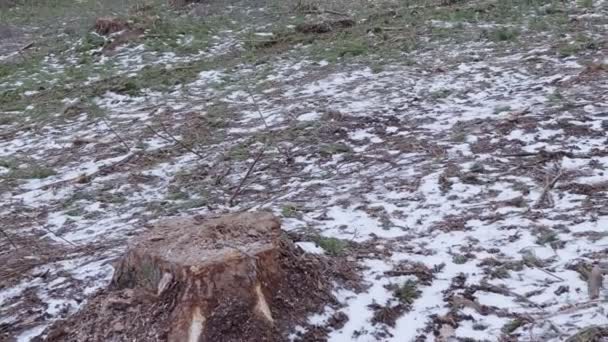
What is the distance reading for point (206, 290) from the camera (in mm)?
3090

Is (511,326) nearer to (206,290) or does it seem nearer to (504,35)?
(206,290)

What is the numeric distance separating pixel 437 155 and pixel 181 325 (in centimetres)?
315

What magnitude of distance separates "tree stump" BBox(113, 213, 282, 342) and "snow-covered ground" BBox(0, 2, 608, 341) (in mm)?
397

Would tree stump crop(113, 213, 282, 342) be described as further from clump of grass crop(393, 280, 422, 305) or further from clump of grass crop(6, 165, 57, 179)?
clump of grass crop(6, 165, 57, 179)

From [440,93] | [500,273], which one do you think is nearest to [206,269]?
[500,273]

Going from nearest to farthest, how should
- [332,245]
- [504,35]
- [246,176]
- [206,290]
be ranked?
[206,290], [332,245], [246,176], [504,35]

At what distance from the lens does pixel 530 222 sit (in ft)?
13.9

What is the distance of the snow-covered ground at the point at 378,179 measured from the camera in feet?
11.9

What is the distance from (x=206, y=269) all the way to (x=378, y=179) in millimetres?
2428

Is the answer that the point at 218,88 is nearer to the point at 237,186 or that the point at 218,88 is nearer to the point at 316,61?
the point at 316,61

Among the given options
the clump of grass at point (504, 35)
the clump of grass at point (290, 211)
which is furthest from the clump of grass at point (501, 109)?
the clump of grass at point (504, 35)

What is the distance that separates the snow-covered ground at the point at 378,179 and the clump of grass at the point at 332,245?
3.3 inches

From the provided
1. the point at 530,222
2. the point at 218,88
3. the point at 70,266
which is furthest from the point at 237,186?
the point at 218,88

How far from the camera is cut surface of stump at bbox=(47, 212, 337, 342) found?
3.08m
